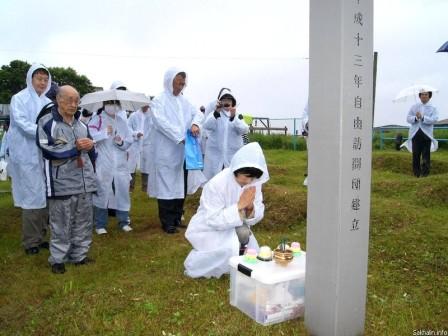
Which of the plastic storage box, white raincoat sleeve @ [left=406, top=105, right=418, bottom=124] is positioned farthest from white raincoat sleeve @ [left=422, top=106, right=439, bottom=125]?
the plastic storage box

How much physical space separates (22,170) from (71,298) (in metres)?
1.85

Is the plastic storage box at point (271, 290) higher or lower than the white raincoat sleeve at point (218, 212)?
lower

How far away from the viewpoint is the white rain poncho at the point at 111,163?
552 centimetres

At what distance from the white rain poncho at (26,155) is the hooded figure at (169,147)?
4.57 ft

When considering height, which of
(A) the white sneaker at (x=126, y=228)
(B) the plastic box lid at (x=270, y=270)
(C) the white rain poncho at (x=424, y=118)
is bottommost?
(A) the white sneaker at (x=126, y=228)

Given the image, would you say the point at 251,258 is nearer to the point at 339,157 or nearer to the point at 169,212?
the point at 339,157

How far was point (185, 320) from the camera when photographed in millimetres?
3070

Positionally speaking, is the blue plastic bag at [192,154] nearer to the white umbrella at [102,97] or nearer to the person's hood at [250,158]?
the white umbrella at [102,97]

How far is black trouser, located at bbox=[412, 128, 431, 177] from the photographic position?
9.05m

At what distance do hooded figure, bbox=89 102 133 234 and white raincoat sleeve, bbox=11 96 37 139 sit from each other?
37.6 inches

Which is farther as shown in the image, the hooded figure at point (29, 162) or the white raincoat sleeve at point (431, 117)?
the white raincoat sleeve at point (431, 117)

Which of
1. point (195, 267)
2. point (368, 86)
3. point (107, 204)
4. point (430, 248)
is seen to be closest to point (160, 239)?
point (107, 204)

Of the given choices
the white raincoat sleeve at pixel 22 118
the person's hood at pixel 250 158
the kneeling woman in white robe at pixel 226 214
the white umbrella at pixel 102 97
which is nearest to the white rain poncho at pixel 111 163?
the white umbrella at pixel 102 97

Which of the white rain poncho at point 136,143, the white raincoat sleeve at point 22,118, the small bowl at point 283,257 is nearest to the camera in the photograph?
the small bowl at point 283,257
